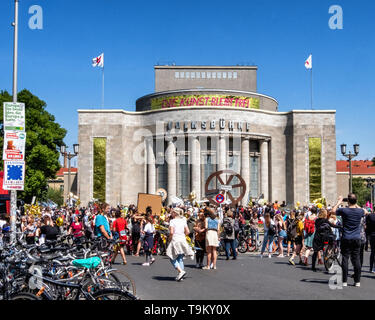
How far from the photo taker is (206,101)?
183ft

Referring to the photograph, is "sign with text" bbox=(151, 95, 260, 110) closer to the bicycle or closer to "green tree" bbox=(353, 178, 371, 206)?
"green tree" bbox=(353, 178, 371, 206)

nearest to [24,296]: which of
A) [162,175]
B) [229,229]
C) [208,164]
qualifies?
[229,229]

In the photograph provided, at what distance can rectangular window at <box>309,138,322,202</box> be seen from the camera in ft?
186

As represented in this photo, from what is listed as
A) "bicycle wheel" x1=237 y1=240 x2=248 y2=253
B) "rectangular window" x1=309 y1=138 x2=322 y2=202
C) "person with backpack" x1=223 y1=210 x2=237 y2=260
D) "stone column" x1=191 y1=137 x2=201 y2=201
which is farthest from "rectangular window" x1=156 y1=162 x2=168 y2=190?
"person with backpack" x1=223 y1=210 x2=237 y2=260

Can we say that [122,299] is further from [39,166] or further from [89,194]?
[89,194]

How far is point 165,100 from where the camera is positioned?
5759cm

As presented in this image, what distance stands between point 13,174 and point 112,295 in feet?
22.1

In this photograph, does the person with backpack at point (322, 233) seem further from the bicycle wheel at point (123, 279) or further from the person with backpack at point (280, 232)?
the bicycle wheel at point (123, 279)

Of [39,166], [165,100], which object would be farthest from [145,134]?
[39,166]

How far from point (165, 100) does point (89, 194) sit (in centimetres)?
1494

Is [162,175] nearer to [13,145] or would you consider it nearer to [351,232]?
[13,145]

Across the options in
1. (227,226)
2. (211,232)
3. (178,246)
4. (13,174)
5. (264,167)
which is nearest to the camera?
(13,174)

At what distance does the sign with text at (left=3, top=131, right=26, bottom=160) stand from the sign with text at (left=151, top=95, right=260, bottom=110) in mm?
44928
